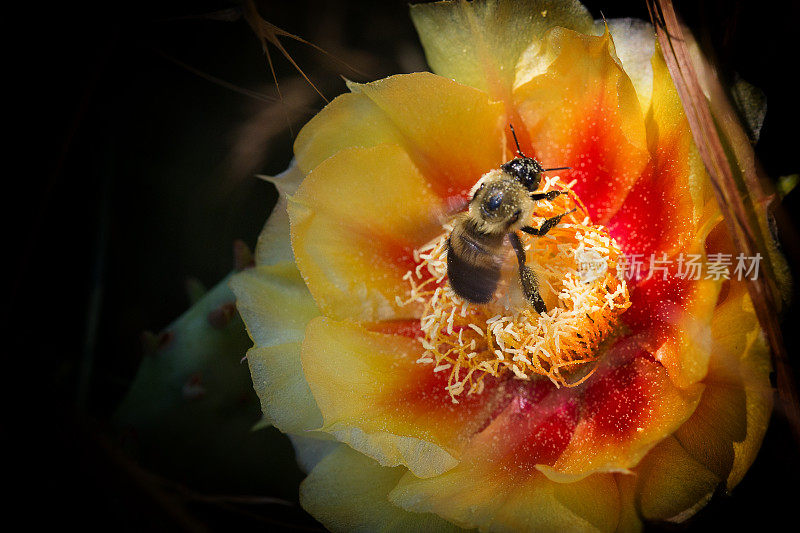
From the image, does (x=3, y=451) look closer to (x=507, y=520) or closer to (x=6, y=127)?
(x=6, y=127)

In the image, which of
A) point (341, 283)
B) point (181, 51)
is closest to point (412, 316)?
point (341, 283)

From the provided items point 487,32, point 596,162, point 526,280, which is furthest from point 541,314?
point 487,32

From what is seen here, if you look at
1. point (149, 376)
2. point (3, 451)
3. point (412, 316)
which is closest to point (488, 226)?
point (412, 316)

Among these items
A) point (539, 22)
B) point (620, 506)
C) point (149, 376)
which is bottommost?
point (620, 506)

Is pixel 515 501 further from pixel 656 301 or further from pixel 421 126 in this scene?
pixel 421 126

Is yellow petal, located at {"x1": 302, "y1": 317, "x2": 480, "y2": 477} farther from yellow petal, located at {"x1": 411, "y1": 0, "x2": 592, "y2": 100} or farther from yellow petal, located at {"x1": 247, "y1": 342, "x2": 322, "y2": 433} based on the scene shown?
yellow petal, located at {"x1": 411, "y1": 0, "x2": 592, "y2": 100}

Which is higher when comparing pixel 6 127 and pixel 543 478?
pixel 6 127

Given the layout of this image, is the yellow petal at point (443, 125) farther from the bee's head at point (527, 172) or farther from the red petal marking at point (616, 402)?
the red petal marking at point (616, 402)

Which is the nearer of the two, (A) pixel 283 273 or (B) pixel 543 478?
(B) pixel 543 478
